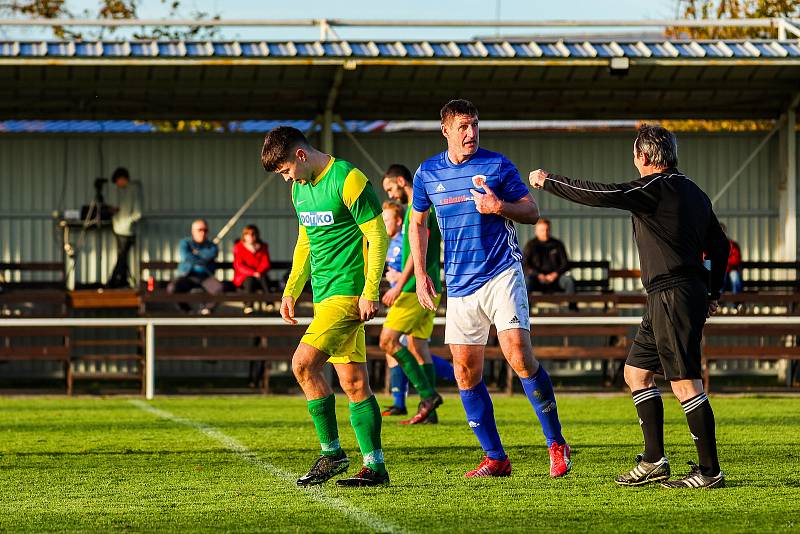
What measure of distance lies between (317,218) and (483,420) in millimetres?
1518

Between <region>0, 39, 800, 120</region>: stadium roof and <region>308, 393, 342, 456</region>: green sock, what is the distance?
33.1 feet

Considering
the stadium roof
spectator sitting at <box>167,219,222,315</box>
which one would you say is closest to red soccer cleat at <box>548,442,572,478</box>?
the stadium roof

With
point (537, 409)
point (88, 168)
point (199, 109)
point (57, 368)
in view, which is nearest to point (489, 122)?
point (199, 109)

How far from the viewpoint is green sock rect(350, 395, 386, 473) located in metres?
7.46

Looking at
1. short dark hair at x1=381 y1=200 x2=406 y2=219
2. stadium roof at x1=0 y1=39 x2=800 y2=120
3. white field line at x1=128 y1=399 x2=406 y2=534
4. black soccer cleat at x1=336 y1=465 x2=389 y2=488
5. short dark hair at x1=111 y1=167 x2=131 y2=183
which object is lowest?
white field line at x1=128 y1=399 x2=406 y2=534

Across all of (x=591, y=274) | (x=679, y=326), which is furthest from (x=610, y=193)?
(x=591, y=274)

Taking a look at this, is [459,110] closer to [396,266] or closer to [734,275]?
[396,266]

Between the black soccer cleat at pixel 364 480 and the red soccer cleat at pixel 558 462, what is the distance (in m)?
0.99

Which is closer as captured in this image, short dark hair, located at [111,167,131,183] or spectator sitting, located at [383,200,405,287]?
spectator sitting, located at [383,200,405,287]

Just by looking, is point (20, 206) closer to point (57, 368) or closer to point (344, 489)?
point (57, 368)

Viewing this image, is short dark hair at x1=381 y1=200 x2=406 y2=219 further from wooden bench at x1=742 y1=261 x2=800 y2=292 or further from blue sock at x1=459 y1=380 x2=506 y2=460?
wooden bench at x1=742 y1=261 x2=800 y2=292

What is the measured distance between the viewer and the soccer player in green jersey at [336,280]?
7336 mm

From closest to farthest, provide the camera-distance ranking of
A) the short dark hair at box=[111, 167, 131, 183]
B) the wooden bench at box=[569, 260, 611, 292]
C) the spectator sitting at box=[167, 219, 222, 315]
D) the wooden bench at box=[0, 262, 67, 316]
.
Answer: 1. the spectator sitting at box=[167, 219, 222, 315]
2. the wooden bench at box=[0, 262, 67, 316]
3. the wooden bench at box=[569, 260, 611, 292]
4. the short dark hair at box=[111, 167, 131, 183]

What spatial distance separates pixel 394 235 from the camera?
40.9 feet
